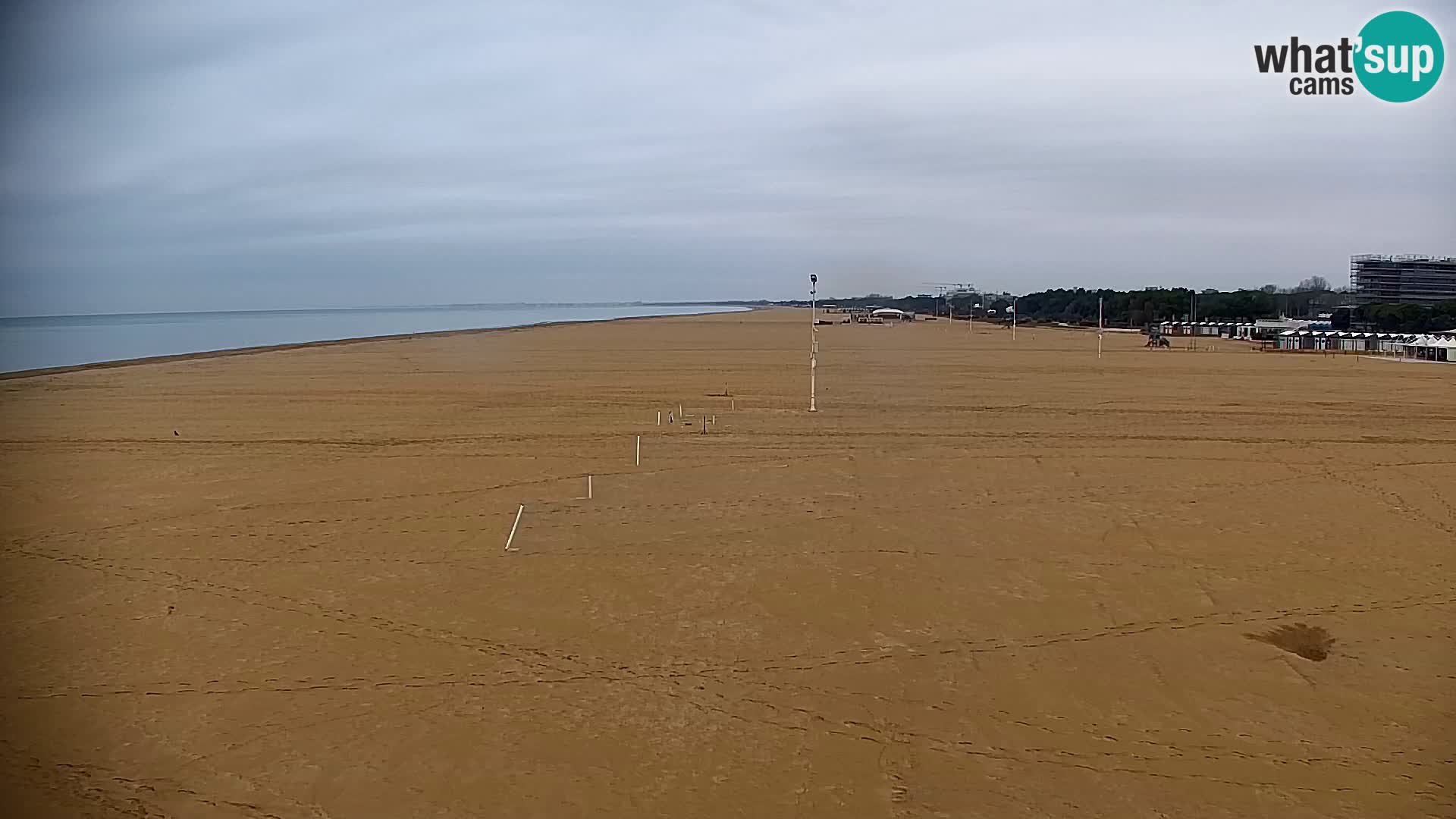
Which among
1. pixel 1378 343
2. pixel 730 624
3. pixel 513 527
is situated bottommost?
pixel 730 624

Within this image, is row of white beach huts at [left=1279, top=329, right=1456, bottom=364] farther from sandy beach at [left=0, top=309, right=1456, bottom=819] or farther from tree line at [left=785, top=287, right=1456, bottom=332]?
sandy beach at [left=0, top=309, right=1456, bottom=819]

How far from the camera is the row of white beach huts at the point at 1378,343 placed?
1373 inches

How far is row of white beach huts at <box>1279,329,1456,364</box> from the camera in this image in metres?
34.9

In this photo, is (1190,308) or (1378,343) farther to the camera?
(1190,308)

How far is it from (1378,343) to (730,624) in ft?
137

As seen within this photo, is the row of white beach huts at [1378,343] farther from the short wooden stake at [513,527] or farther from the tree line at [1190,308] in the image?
Answer: the short wooden stake at [513,527]

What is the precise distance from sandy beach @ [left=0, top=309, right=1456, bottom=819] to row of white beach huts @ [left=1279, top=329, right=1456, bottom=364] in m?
22.0

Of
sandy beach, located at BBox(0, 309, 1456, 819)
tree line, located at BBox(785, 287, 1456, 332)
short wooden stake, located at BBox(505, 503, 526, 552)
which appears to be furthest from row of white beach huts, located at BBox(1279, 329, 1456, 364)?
short wooden stake, located at BBox(505, 503, 526, 552)

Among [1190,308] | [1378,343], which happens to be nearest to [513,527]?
[1378,343]

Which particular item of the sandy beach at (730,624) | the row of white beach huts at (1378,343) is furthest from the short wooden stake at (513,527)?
the row of white beach huts at (1378,343)

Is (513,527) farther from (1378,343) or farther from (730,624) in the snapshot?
(1378,343)

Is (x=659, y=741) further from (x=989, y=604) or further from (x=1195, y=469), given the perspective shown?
(x=1195, y=469)

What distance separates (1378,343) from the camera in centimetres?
3959

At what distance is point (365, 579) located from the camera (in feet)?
30.7
